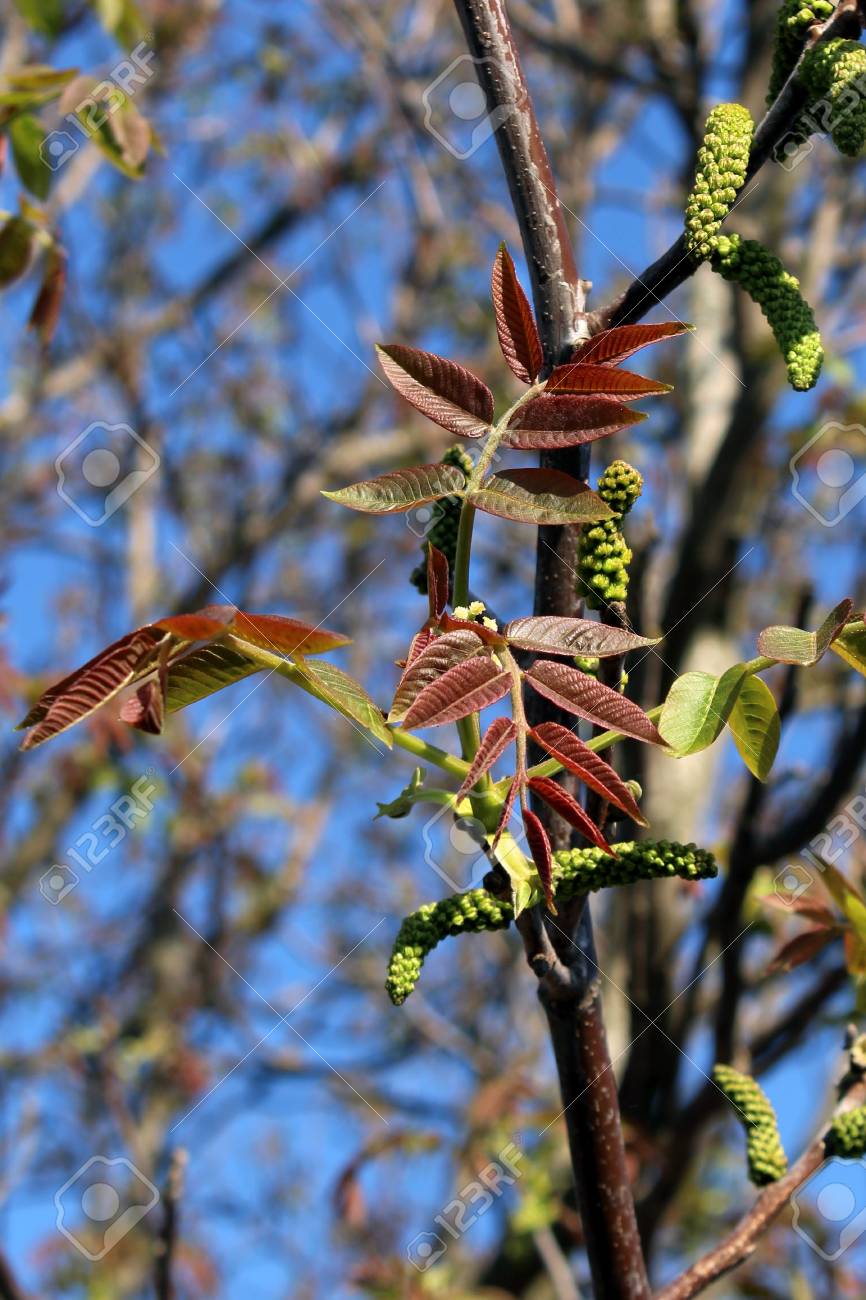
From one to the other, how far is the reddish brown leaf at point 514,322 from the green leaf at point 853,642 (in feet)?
1.42

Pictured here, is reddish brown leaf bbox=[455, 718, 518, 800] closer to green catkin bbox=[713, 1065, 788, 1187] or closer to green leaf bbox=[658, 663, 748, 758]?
green leaf bbox=[658, 663, 748, 758]

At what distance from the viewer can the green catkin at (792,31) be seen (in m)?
1.35

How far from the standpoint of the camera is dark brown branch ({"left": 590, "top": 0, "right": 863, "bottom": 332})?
1.32 meters

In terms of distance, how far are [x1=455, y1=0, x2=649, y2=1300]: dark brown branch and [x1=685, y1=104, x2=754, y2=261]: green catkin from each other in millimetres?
183

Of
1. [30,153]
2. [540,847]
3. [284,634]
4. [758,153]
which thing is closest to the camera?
[540,847]

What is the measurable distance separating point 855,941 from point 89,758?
588cm

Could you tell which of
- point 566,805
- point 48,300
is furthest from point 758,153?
point 48,300

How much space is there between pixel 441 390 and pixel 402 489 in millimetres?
142

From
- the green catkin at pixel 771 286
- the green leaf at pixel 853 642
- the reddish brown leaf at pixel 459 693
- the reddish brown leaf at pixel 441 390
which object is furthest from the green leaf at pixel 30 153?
the green leaf at pixel 853 642

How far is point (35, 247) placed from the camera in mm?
2596

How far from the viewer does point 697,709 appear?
51.3 inches

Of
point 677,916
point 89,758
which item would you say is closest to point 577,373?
point 677,916

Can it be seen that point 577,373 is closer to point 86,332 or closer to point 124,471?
point 124,471

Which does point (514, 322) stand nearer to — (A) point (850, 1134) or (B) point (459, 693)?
(B) point (459, 693)
